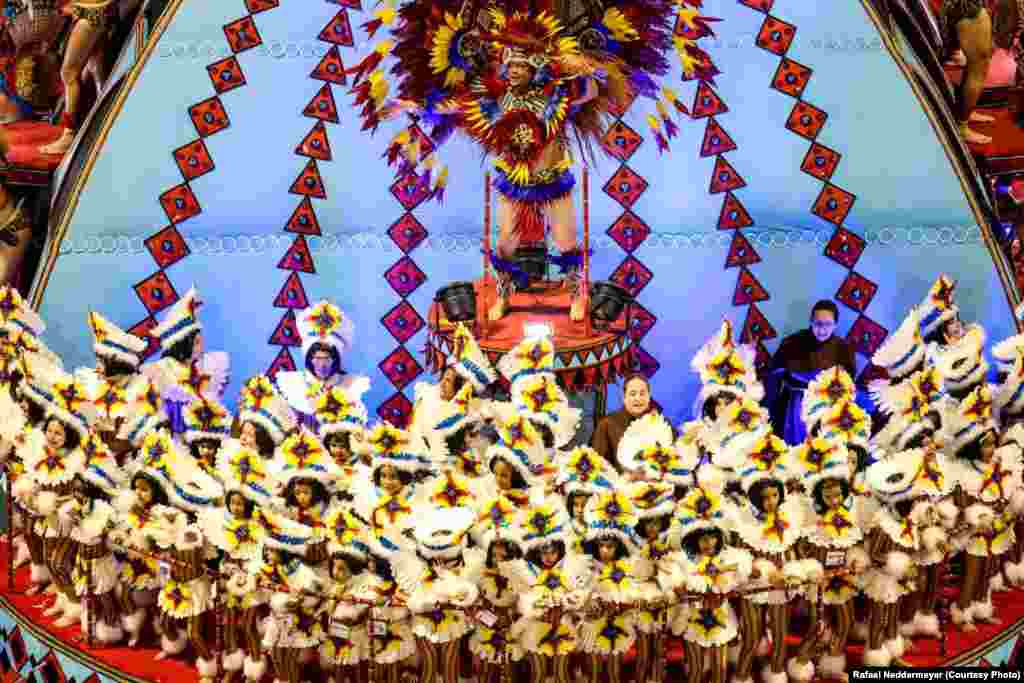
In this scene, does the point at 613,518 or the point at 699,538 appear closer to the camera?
the point at 613,518

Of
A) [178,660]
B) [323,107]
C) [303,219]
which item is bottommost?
[178,660]

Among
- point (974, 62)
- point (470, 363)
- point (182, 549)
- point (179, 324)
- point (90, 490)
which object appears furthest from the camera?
point (974, 62)

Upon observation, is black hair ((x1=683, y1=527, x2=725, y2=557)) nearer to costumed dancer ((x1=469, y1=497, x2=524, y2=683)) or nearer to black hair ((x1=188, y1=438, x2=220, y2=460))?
costumed dancer ((x1=469, y1=497, x2=524, y2=683))

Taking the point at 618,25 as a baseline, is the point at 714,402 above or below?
below

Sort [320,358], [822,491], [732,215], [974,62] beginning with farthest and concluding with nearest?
1. [732,215]
2. [974,62]
3. [320,358]
4. [822,491]

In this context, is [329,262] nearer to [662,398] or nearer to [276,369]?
[276,369]

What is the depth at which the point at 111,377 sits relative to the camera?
44.7ft

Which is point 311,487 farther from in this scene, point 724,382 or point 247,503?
point 724,382

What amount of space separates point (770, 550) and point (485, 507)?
1.49 metres

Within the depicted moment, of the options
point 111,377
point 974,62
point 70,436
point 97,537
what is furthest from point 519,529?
point 974,62

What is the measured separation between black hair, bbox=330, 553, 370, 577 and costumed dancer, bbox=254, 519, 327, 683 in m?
0.16

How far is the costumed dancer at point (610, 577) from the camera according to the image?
11.8m

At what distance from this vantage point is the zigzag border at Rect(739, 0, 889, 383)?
1502cm

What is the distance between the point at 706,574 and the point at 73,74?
592 centimetres
